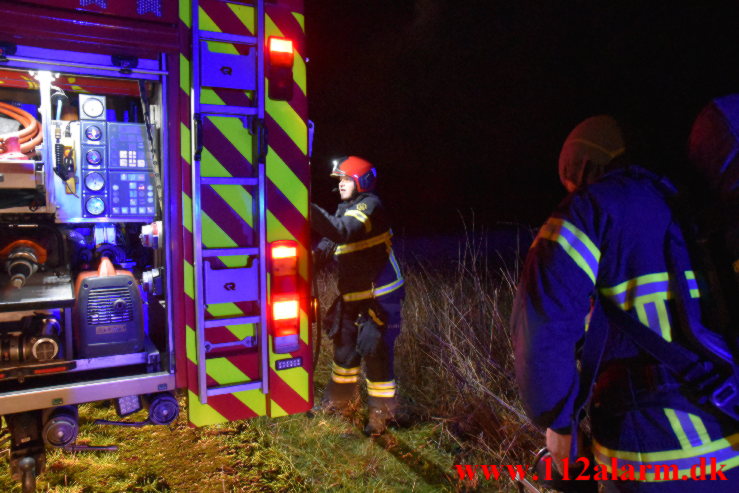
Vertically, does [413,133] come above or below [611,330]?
above

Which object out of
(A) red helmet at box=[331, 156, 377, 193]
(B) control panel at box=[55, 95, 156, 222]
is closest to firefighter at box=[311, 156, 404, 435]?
(A) red helmet at box=[331, 156, 377, 193]

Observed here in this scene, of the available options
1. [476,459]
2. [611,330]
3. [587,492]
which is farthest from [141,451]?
[611,330]

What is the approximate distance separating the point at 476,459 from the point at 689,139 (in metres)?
2.31

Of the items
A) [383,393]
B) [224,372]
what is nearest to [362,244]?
[383,393]

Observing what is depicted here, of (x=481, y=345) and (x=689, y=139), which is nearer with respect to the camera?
(x=689, y=139)

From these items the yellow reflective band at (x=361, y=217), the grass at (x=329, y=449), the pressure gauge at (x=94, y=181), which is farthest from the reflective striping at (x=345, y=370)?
the pressure gauge at (x=94, y=181)

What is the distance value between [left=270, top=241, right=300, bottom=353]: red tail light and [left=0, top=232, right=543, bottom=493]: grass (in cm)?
98

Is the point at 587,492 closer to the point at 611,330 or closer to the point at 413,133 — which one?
the point at 611,330

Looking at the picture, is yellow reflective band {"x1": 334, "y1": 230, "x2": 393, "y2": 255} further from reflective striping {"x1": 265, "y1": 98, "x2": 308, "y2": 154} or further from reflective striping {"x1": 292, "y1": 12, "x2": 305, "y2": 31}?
reflective striping {"x1": 292, "y1": 12, "x2": 305, "y2": 31}

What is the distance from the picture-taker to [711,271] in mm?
1401

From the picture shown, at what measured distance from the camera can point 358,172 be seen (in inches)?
155

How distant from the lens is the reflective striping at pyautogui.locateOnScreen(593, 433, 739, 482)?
54.4 inches

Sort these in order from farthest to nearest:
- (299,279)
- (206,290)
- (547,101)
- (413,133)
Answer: (413,133) < (547,101) < (299,279) < (206,290)

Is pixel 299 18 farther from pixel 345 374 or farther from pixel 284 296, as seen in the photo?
pixel 345 374
